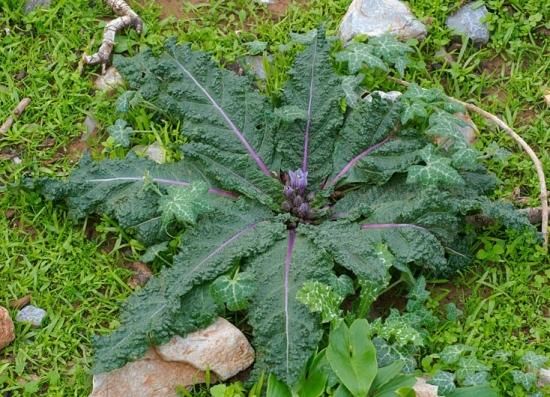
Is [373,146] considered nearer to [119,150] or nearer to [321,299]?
[321,299]

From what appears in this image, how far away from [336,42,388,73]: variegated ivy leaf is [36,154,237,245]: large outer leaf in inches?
33.6

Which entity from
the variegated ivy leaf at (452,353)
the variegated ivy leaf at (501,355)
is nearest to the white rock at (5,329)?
the variegated ivy leaf at (452,353)

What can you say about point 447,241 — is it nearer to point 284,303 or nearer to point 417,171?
point 417,171

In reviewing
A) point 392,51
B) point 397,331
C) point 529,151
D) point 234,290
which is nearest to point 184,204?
point 234,290

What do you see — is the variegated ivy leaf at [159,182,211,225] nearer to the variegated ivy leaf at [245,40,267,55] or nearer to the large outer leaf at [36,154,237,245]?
the large outer leaf at [36,154,237,245]

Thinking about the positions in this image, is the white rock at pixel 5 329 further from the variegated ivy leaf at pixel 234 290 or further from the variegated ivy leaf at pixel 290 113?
the variegated ivy leaf at pixel 290 113

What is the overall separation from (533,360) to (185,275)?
1.37 meters

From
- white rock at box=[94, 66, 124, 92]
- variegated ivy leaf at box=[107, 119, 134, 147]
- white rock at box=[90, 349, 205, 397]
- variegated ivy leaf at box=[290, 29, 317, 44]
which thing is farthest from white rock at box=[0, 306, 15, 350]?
variegated ivy leaf at box=[290, 29, 317, 44]

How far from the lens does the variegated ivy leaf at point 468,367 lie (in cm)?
315

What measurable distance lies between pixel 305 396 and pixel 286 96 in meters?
1.33

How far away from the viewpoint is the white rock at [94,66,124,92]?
4.04m

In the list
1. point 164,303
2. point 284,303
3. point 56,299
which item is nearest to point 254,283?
point 284,303

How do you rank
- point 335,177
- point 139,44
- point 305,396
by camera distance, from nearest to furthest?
point 305,396 < point 335,177 < point 139,44

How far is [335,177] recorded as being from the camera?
361 centimetres
